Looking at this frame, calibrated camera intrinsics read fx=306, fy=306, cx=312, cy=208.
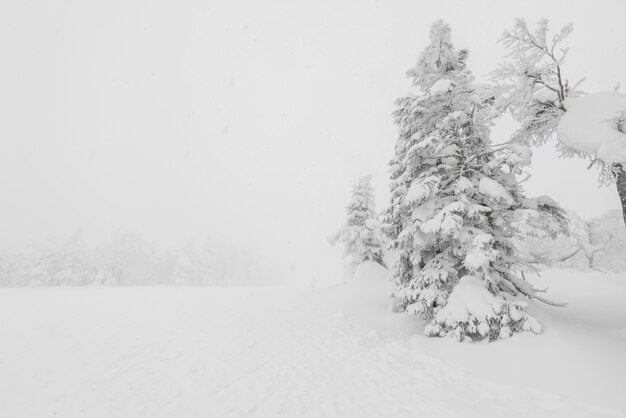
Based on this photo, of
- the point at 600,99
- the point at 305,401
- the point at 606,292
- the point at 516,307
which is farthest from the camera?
the point at 606,292

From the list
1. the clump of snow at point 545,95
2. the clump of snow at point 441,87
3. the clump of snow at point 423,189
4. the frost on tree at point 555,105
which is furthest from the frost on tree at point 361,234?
the clump of snow at point 545,95

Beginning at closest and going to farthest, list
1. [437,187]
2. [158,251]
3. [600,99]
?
[600,99] < [437,187] < [158,251]

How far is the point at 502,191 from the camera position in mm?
9008

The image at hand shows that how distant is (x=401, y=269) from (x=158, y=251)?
205 feet

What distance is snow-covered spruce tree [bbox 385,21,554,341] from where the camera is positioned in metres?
8.70

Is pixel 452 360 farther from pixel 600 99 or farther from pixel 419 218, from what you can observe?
pixel 600 99

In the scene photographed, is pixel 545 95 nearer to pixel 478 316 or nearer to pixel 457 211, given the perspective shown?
pixel 457 211

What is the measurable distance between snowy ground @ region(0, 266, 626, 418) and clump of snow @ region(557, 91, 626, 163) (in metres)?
4.66

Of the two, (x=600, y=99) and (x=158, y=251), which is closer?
(x=600, y=99)

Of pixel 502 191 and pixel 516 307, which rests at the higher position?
pixel 502 191

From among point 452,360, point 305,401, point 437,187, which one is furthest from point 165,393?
point 437,187

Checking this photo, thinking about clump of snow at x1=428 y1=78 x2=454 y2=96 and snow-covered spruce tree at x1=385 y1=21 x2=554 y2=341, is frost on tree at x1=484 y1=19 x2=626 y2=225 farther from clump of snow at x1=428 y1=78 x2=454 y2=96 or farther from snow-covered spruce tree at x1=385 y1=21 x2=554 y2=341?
clump of snow at x1=428 y1=78 x2=454 y2=96

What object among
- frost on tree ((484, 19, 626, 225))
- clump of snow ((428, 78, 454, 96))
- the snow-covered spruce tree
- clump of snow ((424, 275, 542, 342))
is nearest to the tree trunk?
frost on tree ((484, 19, 626, 225))

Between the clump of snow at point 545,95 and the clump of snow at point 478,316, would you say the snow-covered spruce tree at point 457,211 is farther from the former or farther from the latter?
the clump of snow at point 545,95
